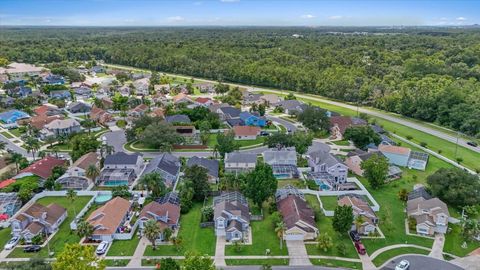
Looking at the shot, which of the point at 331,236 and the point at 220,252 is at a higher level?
the point at 220,252

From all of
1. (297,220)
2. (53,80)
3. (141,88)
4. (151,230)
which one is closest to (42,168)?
(151,230)

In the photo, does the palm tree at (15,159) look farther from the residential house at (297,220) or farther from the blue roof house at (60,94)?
the blue roof house at (60,94)

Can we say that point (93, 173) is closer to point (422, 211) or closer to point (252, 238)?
point (252, 238)

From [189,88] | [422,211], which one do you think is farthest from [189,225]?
[189,88]

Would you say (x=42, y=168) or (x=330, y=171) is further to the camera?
(x=330, y=171)

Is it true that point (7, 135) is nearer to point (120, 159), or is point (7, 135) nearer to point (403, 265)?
point (120, 159)

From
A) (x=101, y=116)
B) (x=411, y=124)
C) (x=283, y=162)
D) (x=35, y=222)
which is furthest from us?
(x=411, y=124)

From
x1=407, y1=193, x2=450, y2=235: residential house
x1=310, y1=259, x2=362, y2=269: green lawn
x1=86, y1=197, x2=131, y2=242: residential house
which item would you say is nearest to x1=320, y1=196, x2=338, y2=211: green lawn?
x1=407, y1=193, x2=450, y2=235: residential house

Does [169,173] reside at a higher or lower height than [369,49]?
lower
